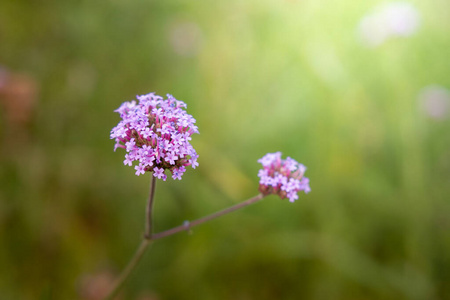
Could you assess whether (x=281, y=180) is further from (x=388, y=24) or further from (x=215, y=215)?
(x=388, y=24)

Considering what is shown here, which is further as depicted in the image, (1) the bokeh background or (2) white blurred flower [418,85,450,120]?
(2) white blurred flower [418,85,450,120]

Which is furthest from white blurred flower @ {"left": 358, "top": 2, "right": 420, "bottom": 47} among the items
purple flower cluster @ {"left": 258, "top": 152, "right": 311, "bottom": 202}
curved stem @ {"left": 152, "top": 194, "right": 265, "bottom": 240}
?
curved stem @ {"left": 152, "top": 194, "right": 265, "bottom": 240}

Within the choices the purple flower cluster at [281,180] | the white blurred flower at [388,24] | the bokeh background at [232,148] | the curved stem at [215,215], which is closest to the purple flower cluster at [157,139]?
the curved stem at [215,215]

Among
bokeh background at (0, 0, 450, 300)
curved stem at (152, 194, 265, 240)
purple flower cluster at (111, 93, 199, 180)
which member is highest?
bokeh background at (0, 0, 450, 300)

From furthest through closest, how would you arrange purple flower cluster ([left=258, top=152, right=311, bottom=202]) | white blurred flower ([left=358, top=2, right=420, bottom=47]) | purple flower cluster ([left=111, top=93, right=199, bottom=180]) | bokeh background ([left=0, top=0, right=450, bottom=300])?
white blurred flower ([left=358, top=2, right=420, bottom=47]) → bokeh background ([left=0, top=0, right=450, bottom=300]) → purple flower cluster ([left=258, top=152, right=311, bottom=202]) → purple flower cluster ([left=111, top=93, right=199, bottom=180])

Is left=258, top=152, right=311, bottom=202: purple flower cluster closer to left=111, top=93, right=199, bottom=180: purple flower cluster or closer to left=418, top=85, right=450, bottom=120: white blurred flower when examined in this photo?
left=111, top=93, right=199, bottom=180: purple flower cluster

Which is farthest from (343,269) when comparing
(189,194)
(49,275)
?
(49,275)

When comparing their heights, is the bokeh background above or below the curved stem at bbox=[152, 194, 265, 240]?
above

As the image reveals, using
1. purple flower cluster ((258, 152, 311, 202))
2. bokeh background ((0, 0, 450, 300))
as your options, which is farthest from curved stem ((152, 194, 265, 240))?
bokeh background ((0, 0, 450, 300))

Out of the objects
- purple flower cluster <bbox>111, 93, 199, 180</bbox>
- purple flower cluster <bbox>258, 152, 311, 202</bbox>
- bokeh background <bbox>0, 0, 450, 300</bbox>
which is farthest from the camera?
bokeh background <bbox>0, 0, 450, 300</bbox>
